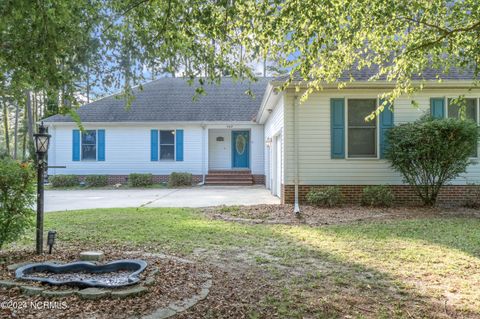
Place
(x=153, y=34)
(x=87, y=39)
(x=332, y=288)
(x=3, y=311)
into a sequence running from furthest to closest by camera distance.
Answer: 1. (x=153, y=34)
2. (x=332, y=288)
3. (x=87, y=39)
4. (x=3, y=311)

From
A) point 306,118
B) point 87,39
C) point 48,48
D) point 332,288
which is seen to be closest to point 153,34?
point 87,39

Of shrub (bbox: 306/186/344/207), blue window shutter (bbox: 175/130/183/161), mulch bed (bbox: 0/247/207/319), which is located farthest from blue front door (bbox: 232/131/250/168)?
mulch bed (bbox: 0/247/207/319)

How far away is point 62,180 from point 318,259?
15756mm

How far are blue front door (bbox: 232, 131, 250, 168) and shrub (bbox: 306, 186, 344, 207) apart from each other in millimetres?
9530

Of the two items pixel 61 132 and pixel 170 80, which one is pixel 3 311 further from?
pixel 170 80

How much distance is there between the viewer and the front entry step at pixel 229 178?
17.7 meters

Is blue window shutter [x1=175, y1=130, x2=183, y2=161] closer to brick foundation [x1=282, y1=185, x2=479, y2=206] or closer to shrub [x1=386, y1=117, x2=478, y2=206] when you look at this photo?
brick foundation [x1=282, y1=185, x2=479, y2=206]

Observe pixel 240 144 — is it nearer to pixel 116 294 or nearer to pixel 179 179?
pixel 179 179

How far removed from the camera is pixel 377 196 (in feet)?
30.8

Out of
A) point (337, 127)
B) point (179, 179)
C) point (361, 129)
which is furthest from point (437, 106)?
point (179, 179)

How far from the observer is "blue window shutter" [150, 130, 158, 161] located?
18172 mm

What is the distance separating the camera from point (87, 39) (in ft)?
11.6

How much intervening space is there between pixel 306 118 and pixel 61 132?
13675 millimetres

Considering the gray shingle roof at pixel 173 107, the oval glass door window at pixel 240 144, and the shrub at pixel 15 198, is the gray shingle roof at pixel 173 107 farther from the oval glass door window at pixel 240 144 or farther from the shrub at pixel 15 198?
the shrub at pixel 15 198
